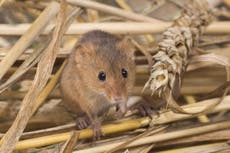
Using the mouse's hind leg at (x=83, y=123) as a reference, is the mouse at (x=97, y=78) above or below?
above

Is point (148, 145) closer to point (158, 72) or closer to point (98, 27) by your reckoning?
point (158, 72)

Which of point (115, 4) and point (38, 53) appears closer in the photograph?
point (38, 53)

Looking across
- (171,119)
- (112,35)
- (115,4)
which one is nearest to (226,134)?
(171,119)

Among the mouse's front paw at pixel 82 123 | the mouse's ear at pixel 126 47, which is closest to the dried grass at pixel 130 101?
the mouse's front paw at pixel 82 123

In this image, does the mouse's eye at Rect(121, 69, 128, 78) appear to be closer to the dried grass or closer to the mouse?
the mouse

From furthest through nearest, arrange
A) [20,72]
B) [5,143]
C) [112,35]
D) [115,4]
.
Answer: [115,4] < [112,35] < [20,72] < [5,143]

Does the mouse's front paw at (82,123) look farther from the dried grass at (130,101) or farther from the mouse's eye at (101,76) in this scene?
the mouse's eye at (101,76)

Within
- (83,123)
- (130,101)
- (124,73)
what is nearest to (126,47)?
(124,73)

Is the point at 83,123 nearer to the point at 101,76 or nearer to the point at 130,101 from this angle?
the point at 101,76
